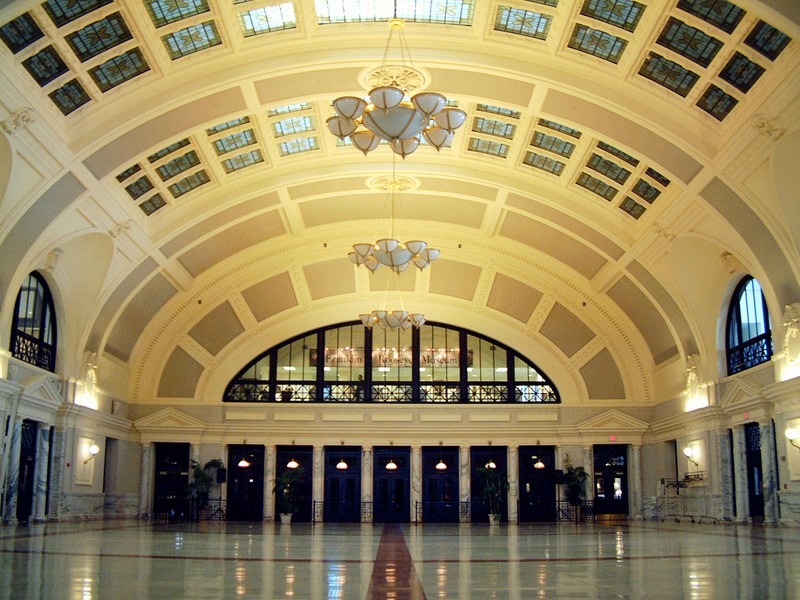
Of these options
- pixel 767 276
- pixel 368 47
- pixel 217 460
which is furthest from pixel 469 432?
pixel 368 47

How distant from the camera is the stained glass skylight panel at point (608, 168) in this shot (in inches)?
845

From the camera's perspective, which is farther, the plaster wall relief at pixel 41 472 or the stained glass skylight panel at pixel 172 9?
the plaster wall relief at pixel 41 472

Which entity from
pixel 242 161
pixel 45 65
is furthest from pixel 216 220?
pixel 45 65

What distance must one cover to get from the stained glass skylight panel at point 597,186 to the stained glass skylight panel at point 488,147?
7.12 ft

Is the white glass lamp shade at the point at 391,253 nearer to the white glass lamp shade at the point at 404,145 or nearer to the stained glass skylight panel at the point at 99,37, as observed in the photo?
the white glass lamp shade at the point at 404,145

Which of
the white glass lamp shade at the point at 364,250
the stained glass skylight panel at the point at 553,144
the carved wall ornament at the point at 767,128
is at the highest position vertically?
the stained glass skylight panel at the point at 553,144

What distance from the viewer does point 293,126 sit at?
70.6 ft

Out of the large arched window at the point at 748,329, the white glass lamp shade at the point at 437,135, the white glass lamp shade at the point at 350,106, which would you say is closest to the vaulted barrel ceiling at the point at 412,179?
the large arched window at the point at 748,329

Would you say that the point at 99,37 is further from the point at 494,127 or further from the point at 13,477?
the point at 13,477

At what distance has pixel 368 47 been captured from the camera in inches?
694

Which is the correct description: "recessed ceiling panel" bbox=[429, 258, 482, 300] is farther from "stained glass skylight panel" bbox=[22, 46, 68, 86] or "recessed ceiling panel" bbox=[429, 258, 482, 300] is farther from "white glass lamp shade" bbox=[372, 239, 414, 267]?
"stained glass skylight panel" bbox=[22, 46, 68, 86]

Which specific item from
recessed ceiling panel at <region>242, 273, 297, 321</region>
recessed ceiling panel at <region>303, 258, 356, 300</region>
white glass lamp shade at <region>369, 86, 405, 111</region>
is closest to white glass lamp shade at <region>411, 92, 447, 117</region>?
white glass lamp shade at <region>369, 86, 405, 111</region>

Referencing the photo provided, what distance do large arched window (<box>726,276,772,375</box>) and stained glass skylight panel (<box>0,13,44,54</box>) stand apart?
694 inches

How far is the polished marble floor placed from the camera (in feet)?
21.4
